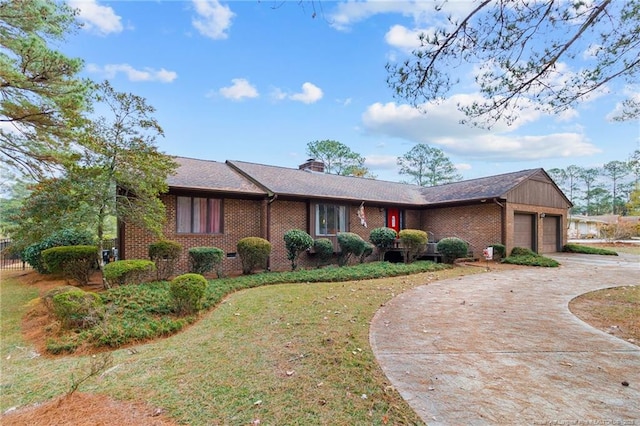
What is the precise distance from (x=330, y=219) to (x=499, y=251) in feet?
25.0

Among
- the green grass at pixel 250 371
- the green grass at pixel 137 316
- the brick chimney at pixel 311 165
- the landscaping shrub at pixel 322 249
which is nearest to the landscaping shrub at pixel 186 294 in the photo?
the green grass at pixel 137 316

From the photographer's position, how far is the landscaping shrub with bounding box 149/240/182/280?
9.43 m

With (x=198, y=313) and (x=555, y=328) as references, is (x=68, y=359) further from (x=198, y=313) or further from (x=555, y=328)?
(x=555, y=328)

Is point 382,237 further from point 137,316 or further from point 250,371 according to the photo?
point 250,371

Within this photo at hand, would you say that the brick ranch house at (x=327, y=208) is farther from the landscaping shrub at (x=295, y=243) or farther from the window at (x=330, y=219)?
the landscaping shrub at (x=295, y=243)

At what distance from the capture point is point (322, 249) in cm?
1243

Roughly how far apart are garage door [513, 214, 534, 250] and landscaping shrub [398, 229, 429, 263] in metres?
5.30

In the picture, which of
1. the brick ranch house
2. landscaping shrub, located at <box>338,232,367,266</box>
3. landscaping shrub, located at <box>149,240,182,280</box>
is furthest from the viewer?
landscaping shrub, located at <box>338,232,367,266</box>

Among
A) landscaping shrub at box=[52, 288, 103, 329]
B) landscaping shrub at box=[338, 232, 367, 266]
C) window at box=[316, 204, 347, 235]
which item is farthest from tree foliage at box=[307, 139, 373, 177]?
landscaping shrub at box=[52, 288, 103, 329]

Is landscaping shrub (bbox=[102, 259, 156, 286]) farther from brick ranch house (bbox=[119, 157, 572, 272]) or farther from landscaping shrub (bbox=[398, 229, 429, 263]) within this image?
landscaping shrub (bbox=[398, 229, 429, 263])

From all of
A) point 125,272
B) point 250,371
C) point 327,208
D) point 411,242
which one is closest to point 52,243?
point 125,272

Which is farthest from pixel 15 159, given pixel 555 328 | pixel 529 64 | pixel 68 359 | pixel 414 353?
pixel 555 328

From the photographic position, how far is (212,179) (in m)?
12.1

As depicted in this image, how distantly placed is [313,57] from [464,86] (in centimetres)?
566
